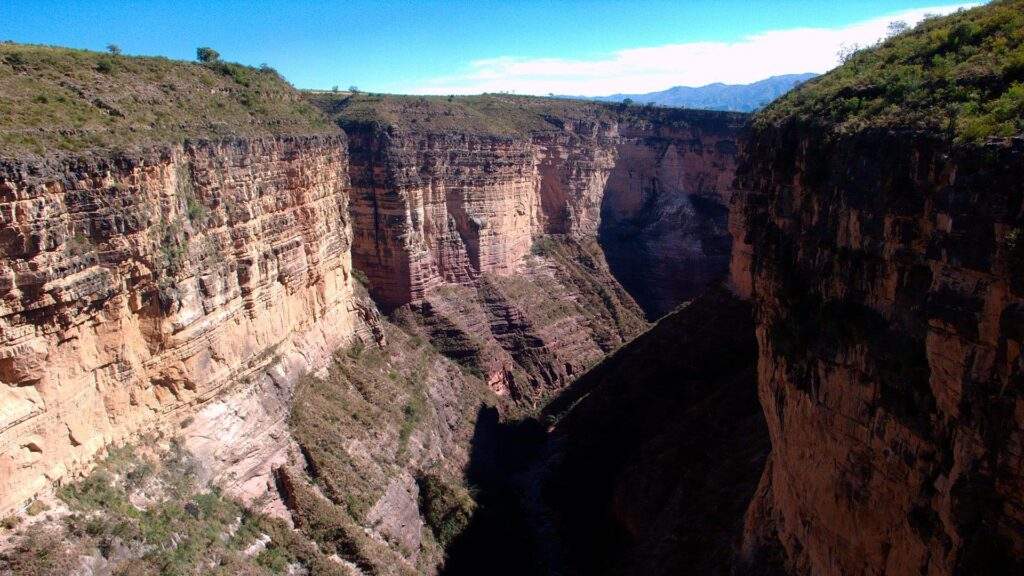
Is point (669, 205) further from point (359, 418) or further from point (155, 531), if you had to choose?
point (155, 531)

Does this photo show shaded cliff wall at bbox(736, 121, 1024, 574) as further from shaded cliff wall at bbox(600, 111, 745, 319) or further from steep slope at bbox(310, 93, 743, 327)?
shaded cliff wall at bbox(600, 111, 745, 319)

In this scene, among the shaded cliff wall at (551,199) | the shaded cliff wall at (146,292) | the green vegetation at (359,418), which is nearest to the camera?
the shaded cliff wall at (146,292)

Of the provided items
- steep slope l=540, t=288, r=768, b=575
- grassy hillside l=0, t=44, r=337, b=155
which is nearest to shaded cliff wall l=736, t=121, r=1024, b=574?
steep slope l=540, t=288, r=768, b=575

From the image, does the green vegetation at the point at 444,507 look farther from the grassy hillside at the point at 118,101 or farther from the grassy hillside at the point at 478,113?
the grassy hillside at the point at 478,113

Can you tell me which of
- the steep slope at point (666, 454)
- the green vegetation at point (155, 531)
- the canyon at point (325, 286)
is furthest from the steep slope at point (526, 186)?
the green vegetation at point (155, 531)

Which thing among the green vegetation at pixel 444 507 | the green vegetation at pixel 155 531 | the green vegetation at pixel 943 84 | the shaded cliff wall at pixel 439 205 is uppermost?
the green vegetation at pixel 943 84

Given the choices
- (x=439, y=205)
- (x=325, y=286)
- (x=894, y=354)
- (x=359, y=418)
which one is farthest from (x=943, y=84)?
(x=439, y=205)
